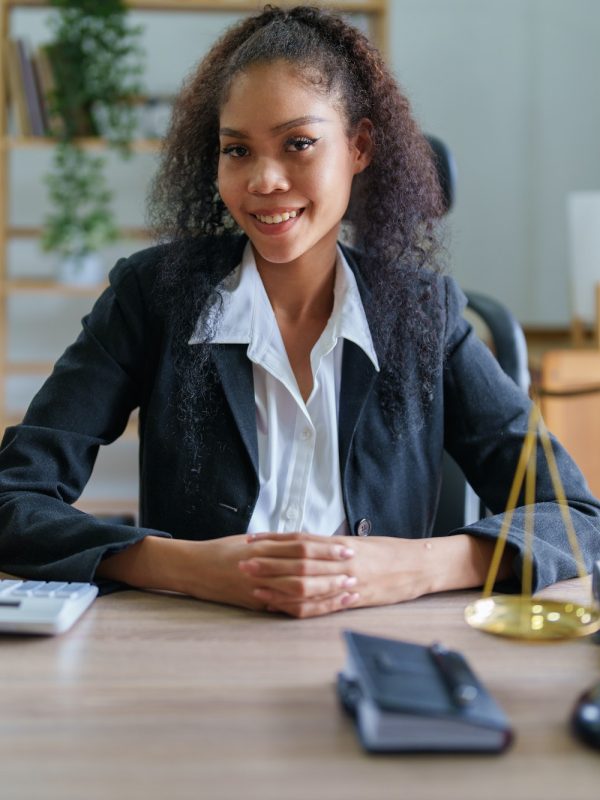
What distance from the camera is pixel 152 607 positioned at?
112 cm

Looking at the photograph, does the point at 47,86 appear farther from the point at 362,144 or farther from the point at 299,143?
the point at 299,143

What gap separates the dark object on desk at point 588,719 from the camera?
746 millimetres

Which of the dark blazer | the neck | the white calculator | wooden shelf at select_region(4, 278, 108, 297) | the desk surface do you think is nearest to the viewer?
the desk surface

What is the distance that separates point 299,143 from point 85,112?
7.45 ft

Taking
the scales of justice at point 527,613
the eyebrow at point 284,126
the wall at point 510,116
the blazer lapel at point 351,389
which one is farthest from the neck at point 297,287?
the wall at point 510,116

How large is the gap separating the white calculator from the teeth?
603mm

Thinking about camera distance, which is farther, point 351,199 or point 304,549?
point 351,199

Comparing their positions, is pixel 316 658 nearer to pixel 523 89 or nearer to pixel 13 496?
pixel 13 496

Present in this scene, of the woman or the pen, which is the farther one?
the woman

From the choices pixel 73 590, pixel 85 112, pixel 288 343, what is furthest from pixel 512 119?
pixel 73 590

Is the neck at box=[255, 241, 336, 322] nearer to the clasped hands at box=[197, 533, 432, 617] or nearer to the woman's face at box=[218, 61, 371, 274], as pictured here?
the woman's face at box=[218, 61, 371, 274]

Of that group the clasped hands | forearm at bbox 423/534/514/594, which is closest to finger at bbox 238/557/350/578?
the clasped hands

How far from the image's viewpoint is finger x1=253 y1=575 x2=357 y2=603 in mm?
1072

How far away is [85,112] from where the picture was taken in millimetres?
3514
